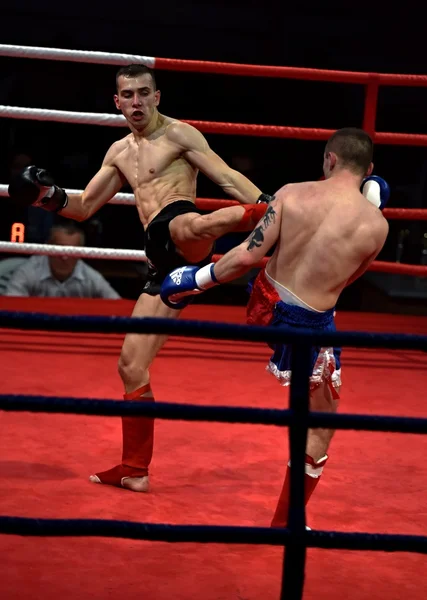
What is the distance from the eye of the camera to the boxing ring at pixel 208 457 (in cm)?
157

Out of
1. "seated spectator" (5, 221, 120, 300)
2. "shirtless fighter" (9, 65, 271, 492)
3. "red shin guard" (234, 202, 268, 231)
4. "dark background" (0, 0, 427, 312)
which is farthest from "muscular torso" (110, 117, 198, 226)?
"dark background" (0, 0, 427, 312)

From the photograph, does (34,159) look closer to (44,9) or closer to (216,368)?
(44,9)

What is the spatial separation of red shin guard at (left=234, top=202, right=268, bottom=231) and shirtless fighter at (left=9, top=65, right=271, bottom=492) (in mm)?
120

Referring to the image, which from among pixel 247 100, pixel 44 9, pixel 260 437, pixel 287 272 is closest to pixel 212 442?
pixel 260 437

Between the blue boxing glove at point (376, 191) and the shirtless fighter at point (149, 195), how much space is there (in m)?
0.39

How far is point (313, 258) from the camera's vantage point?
7.65ft

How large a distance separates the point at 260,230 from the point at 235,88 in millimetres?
5113

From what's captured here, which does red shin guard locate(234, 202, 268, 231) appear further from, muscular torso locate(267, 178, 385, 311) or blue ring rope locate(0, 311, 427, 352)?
blue ring rope locate(0, 311, 427, 352)

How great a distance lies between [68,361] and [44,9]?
176 inches

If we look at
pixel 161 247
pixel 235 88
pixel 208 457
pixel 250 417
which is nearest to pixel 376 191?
pixel 161 247

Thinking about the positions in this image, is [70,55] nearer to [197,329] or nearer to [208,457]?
[208,457]

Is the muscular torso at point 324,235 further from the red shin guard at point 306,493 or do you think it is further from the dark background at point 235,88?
the dark background at point 235,88

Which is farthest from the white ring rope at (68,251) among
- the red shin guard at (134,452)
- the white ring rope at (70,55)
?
the red shin guard at (134,452)

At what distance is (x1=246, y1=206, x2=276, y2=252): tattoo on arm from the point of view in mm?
2287
